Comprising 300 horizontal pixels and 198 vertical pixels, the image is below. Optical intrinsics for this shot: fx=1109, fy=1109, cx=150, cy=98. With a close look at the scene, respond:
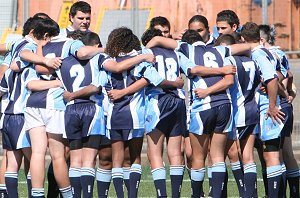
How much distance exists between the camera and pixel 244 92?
12273 millimetres

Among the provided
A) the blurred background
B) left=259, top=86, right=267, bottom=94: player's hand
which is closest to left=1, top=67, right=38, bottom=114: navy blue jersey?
left=259, top=86, right=267, bottom=94: player's hand

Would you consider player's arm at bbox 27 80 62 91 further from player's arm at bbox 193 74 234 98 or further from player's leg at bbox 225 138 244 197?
player's leg at bbox 225 138 244 197

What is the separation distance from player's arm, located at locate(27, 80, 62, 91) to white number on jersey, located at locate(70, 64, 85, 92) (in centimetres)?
17

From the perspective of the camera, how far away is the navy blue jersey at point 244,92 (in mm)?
12164

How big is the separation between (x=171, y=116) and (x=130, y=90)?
60cm

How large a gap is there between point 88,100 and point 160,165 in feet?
3.49

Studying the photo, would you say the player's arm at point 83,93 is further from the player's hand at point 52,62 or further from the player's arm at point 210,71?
the player's arm at point 210,71

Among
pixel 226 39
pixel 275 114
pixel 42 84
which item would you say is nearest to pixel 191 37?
pixel 226 39

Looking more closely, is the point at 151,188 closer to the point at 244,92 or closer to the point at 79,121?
the point at 244,92

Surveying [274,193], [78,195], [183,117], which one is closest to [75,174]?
[78,195]

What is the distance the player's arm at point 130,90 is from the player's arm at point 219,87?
0.63 m

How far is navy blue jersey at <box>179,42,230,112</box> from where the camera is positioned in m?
11.9

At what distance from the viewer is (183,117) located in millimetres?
12062

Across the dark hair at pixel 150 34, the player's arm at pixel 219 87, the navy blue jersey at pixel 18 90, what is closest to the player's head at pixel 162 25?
the dark hair at pixel 150 34
